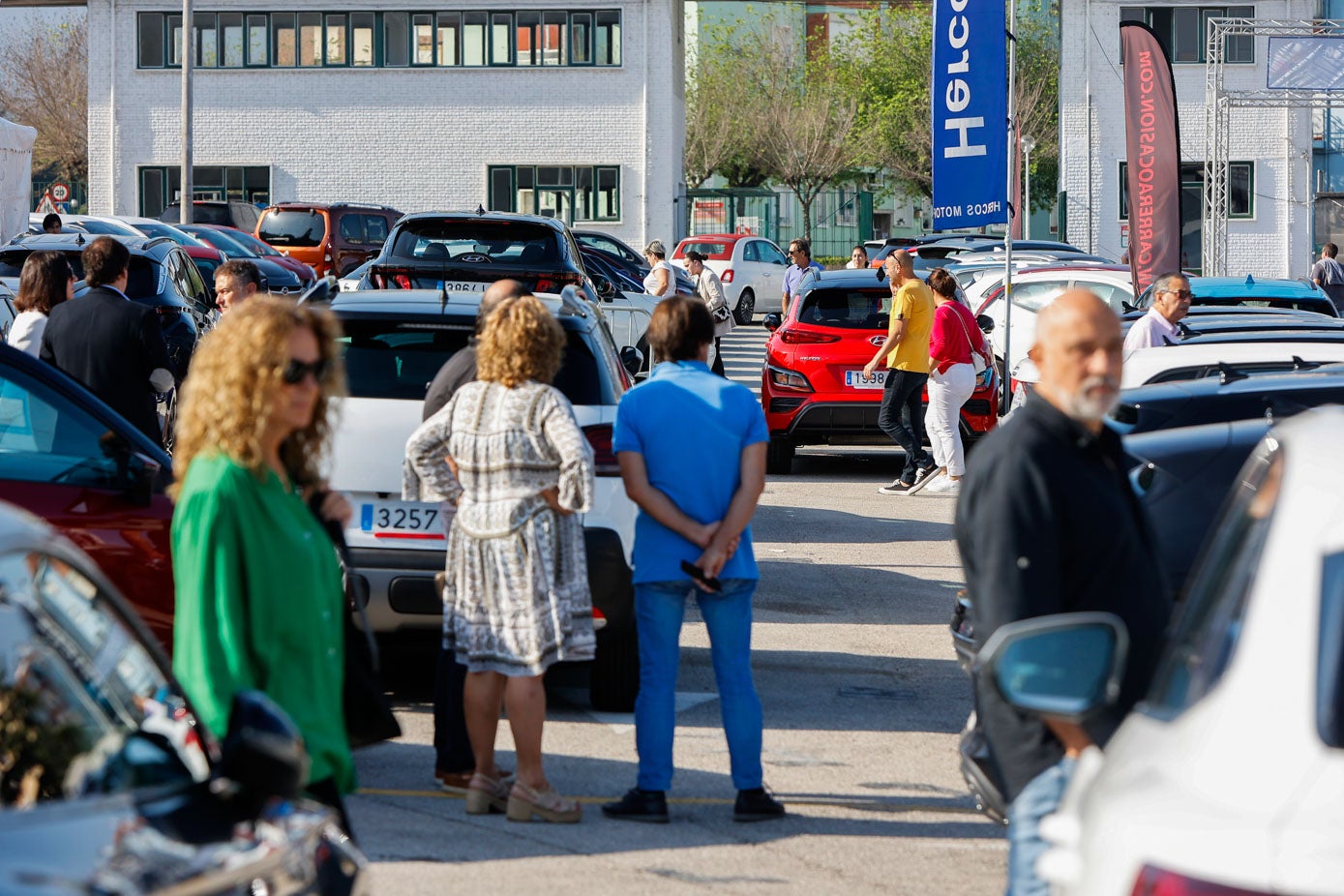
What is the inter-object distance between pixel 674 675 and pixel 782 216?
57398 mm

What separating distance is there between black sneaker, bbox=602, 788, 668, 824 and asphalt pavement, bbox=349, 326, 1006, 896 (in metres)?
0.05

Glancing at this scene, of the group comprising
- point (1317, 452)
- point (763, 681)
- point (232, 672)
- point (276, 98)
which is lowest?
point (763, 681)

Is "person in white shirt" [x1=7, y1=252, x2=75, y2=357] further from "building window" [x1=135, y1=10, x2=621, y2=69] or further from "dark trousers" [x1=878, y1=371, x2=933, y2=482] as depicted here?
"building window" [x1=135, y1=10, x2=621, y2=69]

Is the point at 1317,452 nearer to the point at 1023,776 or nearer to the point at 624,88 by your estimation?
the point at 1023,776

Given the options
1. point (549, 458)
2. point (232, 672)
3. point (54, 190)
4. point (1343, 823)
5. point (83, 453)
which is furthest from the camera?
point (54, 190)

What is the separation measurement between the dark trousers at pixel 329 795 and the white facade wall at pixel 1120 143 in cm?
4175

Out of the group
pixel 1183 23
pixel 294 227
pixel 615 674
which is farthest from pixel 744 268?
pixel 615 674

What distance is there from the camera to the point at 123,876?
2594 millimetres

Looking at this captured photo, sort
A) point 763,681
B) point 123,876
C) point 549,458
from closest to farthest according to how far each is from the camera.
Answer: point 123,876 → point 549,458 → point 763,681

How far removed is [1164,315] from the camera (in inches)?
443

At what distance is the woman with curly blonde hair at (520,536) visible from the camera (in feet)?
19.5

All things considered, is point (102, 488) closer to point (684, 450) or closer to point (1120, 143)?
point (684, 450)

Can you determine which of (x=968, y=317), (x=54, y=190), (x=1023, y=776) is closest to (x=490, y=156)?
(x=54, y=190)

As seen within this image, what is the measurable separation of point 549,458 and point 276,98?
40.6 metres
